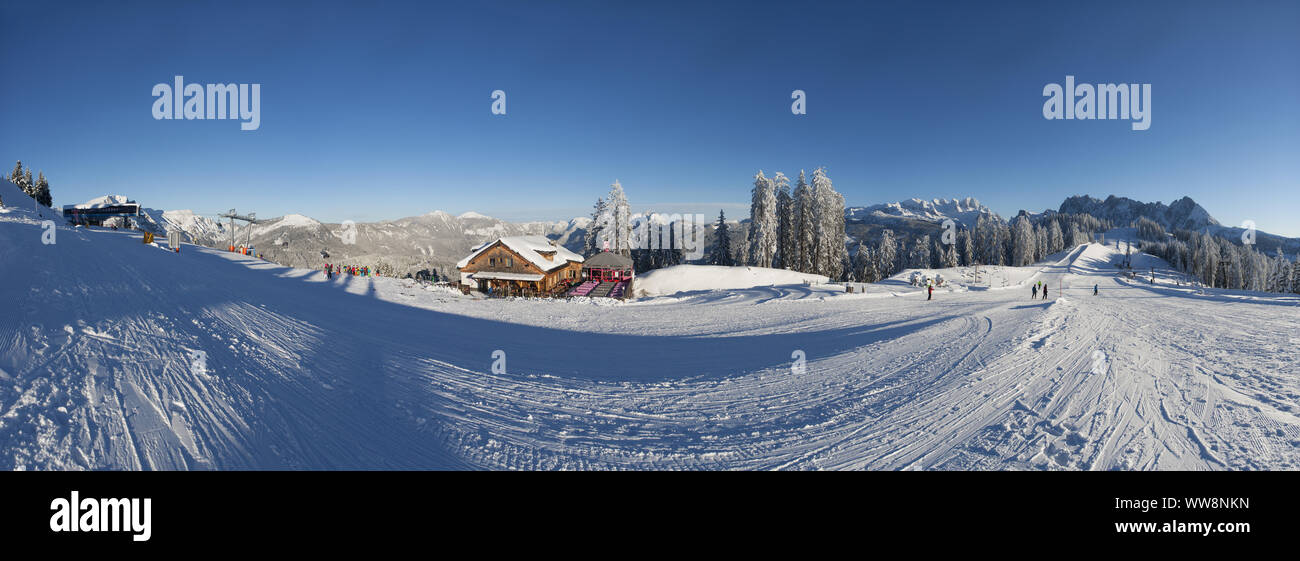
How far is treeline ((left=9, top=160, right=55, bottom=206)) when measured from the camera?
51.4 meters

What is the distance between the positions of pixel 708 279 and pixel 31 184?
86.0m

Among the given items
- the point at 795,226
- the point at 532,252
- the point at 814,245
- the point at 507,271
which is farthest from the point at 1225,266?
Result: the point at 507,271

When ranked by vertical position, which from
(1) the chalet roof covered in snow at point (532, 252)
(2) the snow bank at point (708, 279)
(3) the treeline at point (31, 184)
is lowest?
(2) the snow bank at point (708, 279)

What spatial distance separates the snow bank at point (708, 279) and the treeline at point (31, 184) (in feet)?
256

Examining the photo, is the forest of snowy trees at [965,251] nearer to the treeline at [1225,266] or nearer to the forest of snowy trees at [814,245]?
the forest of snowy trees at [814,245]

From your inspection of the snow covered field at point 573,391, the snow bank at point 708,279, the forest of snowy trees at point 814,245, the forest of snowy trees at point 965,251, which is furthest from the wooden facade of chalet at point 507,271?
the forest of snowy trees at point 965,251

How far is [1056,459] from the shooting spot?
14.4 ft

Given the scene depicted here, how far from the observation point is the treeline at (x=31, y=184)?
169 feet

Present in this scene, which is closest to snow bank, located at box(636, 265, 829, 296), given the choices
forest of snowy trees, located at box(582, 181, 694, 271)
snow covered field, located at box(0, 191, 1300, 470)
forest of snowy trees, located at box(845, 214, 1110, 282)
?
forest of snowy trees, located at box(582, 181, 694, 271)

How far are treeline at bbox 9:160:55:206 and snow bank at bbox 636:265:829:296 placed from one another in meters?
78.2

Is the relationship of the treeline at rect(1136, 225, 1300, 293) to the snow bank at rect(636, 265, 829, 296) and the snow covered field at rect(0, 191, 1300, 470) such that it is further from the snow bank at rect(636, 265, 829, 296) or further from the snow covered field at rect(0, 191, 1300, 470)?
the snow covered field at rect(0, 191, 1300, 470)

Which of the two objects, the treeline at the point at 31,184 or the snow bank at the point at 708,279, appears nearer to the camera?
the snow bank at the point at 708,279

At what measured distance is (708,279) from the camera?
38.3 meters
